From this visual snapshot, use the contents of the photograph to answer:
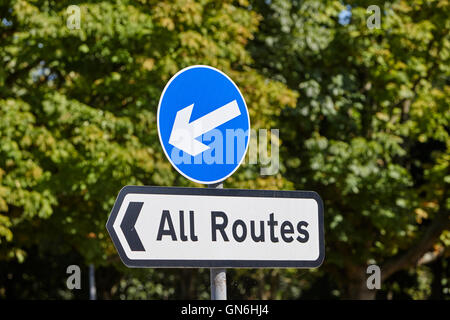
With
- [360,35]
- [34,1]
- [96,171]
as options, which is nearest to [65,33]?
[34,1]

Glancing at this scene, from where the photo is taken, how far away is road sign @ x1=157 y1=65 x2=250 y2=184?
3.83 m

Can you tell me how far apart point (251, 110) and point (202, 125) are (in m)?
10.3

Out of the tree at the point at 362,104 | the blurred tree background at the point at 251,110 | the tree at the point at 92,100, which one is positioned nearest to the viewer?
the tree at the point at 92,100

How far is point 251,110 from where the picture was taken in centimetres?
1414

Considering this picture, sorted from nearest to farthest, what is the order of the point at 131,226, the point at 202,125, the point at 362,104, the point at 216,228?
1. the point at 131,226
2. the point at 216,228
3. the point at 202,125
4. the point at 362,104

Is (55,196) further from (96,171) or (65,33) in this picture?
(65,33)

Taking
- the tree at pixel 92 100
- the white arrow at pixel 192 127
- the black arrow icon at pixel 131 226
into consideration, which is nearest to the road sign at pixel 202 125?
the white arrow at pixel 192 127

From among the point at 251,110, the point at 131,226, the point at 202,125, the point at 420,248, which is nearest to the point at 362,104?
the point at 420,248

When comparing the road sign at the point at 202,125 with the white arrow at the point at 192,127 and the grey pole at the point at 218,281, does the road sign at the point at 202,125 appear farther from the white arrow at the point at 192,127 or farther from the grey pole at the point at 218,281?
the grey pole at the point at 218,281

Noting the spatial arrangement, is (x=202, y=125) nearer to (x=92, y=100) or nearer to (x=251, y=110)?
(x=251, y=110)

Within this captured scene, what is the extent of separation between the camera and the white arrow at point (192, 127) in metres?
3.84

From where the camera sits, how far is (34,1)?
43.0 ft

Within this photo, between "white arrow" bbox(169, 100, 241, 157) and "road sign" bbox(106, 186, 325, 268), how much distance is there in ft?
0.91

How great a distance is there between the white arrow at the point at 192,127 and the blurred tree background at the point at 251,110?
8.40 metres
